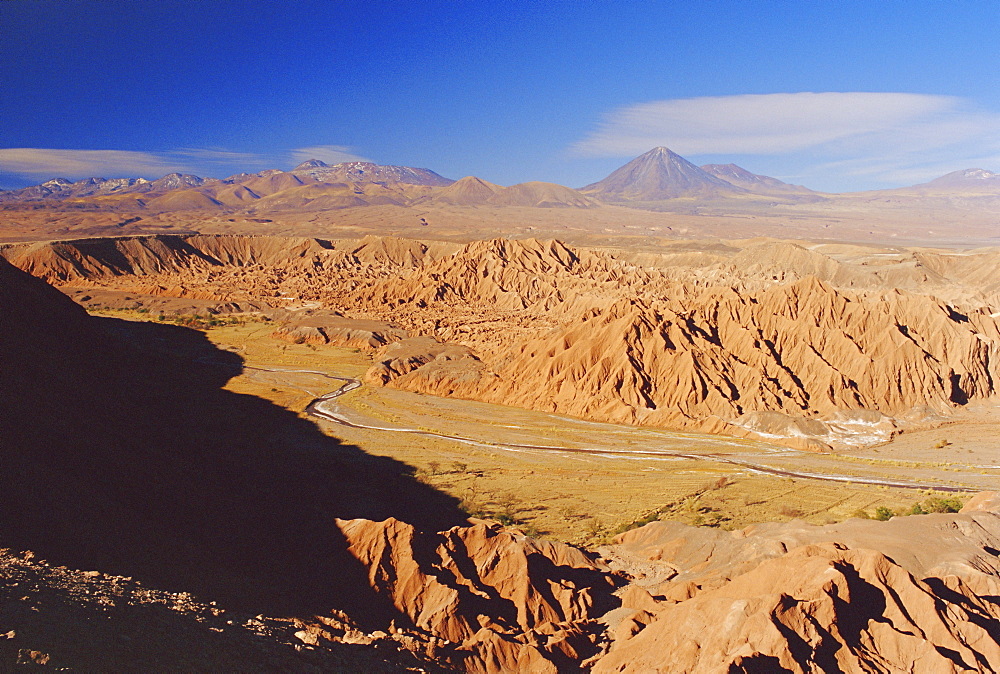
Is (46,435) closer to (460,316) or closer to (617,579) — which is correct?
(617,579)

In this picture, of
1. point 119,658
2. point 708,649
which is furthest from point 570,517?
point 119,658

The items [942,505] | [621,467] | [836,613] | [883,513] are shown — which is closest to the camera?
[836,613]

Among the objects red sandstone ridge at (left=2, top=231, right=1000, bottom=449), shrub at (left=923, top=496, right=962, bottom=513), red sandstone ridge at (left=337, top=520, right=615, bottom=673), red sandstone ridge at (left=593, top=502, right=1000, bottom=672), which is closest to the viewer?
red sandstone ridge at (left=593, top=502, right=1000, bottom=672)

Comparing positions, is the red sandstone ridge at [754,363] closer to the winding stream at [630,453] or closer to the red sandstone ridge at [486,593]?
the winding stream at [630,453]

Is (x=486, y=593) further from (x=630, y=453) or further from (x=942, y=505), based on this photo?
(x=942, y=505)

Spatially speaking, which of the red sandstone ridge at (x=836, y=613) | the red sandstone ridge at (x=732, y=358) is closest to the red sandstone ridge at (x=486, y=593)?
the red sandstone ridge at (x=836, y=613)

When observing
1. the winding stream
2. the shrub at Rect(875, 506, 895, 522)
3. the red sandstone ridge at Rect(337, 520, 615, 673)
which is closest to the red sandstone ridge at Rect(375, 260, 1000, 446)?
the winding stream

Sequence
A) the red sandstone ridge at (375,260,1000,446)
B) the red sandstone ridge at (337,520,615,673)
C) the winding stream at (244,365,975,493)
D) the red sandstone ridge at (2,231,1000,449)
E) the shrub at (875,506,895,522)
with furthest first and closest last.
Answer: the red sandstone ridge at (375,260,1000,446) → the red sandstone ridge at (2,231,1000,449) → the winding stream at (244,365,975,493) → the shrub at (875,506,895,522) → the red sandstone ridge at (337,520,615,673)

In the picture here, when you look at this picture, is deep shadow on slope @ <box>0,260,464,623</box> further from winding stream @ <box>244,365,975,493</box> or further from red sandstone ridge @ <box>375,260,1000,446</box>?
red sandstone ridge @ <box>375,260,1000,446</box>

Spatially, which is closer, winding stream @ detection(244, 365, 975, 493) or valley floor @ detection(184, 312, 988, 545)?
valley floor @ detection(184, 312, 988, 545)

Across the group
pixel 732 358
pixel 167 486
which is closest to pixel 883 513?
pixel 732 358
